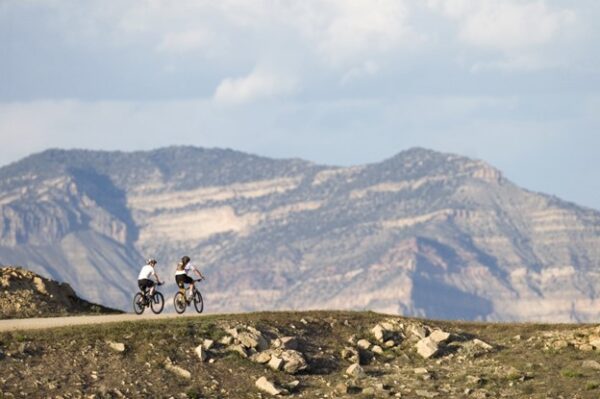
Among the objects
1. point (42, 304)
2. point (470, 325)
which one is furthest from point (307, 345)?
point (42, 304)

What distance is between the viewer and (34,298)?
62875 mm

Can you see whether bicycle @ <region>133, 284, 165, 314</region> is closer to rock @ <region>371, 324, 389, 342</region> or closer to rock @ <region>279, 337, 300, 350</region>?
rock @ <region>371, 324, 389, 342</region>

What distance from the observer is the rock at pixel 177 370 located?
47656 millimetres

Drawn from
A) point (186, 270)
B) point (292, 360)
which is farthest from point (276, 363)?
point (186, 270)

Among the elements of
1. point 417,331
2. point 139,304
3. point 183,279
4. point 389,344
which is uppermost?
point 183,279

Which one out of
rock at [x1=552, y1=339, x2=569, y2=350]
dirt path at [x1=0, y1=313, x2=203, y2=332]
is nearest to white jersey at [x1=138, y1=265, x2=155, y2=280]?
dirt path at [x1=0, y1=313, x2=203, y2=332]

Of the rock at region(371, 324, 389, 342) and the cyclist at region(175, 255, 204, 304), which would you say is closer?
the rock at region(371, 324, 389, 342)

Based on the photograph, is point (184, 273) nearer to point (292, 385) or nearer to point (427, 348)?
point (427, 348)

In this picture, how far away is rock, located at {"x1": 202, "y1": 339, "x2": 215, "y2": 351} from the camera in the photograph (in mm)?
50094

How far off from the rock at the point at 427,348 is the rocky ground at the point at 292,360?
0.05 meters

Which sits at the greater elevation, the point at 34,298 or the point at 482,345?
the point at 34,298

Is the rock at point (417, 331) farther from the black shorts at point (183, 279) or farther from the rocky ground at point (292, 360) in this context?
the black shorts at point (183, 279)

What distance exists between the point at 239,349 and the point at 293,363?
6.58 feet

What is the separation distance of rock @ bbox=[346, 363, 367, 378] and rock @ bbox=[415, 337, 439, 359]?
3.48 m
